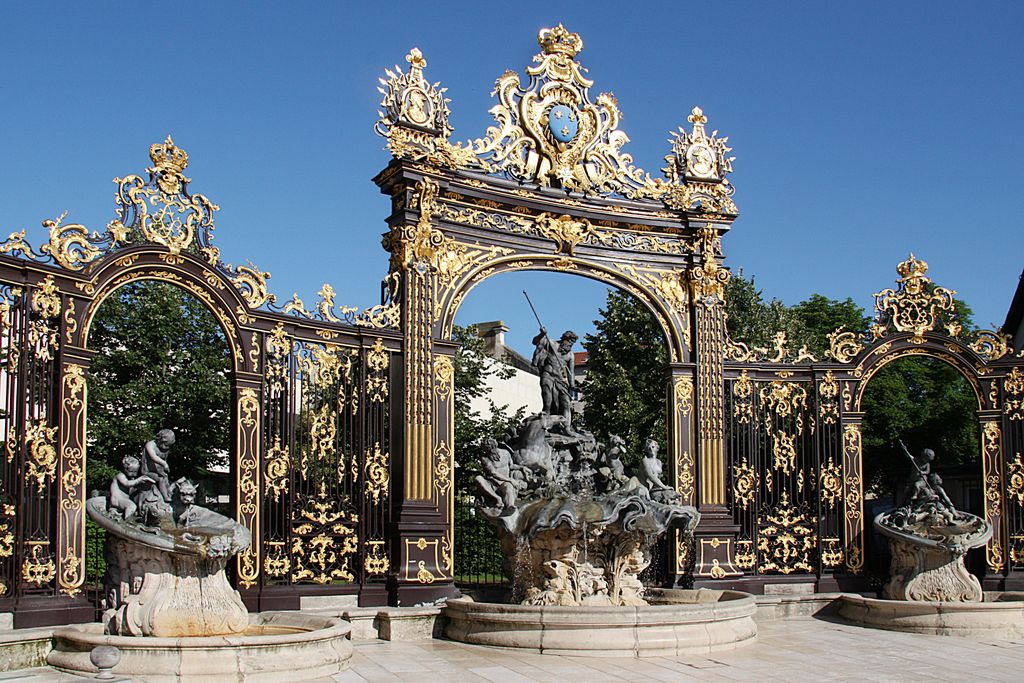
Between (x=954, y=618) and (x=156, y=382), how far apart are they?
14.7m

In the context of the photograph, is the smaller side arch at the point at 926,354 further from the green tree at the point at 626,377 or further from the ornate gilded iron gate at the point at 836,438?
the green tree at the point at 626,377

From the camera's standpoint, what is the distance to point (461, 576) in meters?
22.9

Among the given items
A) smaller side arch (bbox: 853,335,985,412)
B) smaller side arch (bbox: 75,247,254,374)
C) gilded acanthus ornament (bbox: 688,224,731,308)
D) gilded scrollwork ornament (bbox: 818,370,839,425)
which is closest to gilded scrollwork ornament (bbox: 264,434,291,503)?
smaller side arch (bbox: 75,247,254,374)

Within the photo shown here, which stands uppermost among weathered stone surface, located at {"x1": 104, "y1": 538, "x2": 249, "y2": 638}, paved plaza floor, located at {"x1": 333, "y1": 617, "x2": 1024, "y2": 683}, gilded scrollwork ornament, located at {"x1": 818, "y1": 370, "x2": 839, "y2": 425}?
gilded scrollwork ornament, located at {"x1": 818, "y1": 370, "x2": 839, "y2": 425}

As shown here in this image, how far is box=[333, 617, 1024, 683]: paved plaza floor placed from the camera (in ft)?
36.4

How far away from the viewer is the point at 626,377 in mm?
26812

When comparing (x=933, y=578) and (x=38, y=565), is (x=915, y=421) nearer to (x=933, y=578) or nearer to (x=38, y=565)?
(x=933, y=578)

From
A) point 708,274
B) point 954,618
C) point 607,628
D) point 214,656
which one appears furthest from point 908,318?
point 214,656

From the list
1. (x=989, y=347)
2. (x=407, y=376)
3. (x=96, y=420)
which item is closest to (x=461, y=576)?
(x=96, y=420)

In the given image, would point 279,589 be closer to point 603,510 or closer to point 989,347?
point 603,510

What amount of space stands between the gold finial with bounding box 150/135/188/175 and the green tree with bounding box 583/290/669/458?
13.3 metres

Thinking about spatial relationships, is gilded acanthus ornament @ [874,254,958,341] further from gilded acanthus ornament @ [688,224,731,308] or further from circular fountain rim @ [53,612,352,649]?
circular fountain rim @ [53,612,352,649]

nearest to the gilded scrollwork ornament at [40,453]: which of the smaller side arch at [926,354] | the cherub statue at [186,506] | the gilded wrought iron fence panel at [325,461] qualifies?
the cherub statue at [186,506]

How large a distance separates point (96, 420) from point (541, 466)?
32.2 ft
